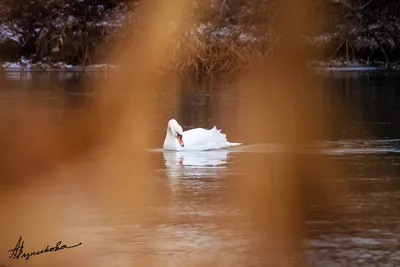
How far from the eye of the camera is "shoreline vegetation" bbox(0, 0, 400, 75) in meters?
35.2

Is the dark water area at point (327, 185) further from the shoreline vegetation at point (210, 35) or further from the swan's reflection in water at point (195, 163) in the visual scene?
the shoreline vegetation at point (210, 35)

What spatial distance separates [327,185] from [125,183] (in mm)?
2292

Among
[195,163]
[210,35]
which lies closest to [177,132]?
[195,163]

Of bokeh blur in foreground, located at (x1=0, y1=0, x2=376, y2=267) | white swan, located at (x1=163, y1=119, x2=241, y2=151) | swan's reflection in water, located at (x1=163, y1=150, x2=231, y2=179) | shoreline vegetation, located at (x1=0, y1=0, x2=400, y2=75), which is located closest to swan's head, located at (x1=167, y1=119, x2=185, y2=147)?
white swan, located at (x1=163, y1=119, x2=241, y2=151)

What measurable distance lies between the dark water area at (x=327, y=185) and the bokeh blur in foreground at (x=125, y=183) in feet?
0.26

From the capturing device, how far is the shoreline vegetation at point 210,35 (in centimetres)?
3522

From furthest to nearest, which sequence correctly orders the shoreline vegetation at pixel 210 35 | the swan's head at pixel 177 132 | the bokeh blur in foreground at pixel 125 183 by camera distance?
the shoreline vegetation at pixel 210 35 < the swan's head at pixel 177 132 < the bokeh blur in foreground at pixel 125 183

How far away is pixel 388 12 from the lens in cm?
3694

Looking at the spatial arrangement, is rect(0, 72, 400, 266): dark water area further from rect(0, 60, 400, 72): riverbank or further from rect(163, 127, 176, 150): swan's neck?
rect(0, 60, 400, 72): riverbank

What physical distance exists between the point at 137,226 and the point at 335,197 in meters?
2.34

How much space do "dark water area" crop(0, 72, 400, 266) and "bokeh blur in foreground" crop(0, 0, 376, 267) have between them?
8 cm

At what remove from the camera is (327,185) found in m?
10.4

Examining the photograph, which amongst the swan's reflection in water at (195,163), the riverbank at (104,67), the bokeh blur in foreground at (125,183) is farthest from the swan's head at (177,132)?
the riverbank at (104,67)

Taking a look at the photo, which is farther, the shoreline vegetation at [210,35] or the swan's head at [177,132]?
the shoreline vegetation at [210,35]
